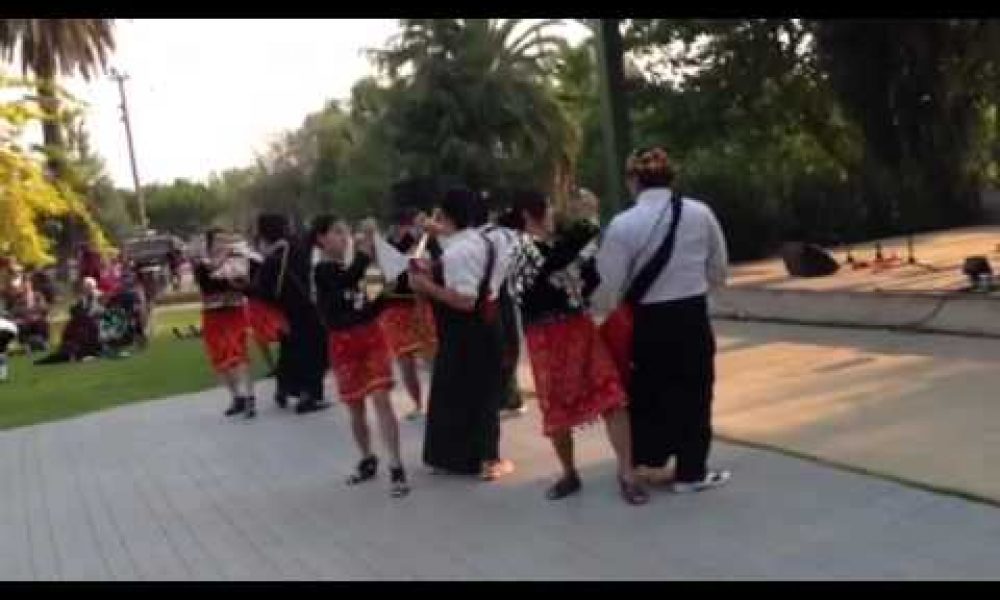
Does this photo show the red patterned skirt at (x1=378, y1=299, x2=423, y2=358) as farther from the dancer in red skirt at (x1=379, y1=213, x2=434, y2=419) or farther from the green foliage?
the green foliage

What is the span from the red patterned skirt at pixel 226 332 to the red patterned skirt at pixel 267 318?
0.67ft

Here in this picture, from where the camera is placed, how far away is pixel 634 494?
6.86m

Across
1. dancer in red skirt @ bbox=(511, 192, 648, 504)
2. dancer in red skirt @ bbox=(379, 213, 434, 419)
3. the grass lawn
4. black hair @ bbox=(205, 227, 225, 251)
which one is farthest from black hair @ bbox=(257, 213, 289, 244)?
dancer in red skirt @ bbox=(511, 192, 648, 504)

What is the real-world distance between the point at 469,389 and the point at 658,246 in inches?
75.9

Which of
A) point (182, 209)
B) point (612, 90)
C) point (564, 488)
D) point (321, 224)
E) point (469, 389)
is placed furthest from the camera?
point (182, 209)

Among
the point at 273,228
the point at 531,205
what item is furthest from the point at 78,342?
the point at 531,205

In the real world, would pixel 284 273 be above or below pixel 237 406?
above

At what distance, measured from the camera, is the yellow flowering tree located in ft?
92.1

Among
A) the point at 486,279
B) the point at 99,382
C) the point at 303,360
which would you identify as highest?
the point at 486,279

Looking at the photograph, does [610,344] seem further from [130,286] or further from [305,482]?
[130,286]

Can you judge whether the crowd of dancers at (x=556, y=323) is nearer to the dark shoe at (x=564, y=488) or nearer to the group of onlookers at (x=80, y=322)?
the dark shoe at (x=564, y=488)

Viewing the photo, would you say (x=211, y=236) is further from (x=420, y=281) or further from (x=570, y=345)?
(x=570, y=345)

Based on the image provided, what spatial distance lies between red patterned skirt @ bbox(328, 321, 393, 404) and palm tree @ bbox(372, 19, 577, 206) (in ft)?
91.0

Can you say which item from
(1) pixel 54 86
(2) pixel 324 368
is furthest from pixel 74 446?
(1) pixel 54 86
